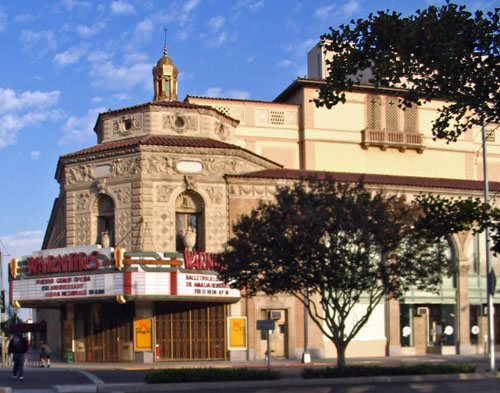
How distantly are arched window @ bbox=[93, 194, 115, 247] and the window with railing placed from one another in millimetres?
18633

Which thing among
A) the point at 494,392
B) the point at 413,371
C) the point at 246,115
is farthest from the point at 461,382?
the point at 246,115

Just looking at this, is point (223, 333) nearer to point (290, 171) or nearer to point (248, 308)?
point (248, 308)

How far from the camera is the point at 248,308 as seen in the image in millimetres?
40875

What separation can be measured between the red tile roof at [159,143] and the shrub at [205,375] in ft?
57.2

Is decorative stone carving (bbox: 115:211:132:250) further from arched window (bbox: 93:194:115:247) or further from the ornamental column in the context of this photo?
the ornamental column

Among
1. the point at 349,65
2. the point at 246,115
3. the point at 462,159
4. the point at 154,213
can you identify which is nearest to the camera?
the point at 349,65

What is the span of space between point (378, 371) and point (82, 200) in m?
21.9

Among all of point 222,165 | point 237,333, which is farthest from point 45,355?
point 222,165

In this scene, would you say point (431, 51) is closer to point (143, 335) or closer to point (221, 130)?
point (143, 335)

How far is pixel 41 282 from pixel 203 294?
885 cm

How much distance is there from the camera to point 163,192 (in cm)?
4038

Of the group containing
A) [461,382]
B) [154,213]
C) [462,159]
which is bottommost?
[461,382]

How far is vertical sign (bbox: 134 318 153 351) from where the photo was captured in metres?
39.4

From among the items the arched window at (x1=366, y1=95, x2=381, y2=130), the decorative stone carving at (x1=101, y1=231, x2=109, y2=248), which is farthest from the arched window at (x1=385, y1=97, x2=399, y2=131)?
the decorative stone carving at (x1=101, y1=231, x2=109, y2=248)
